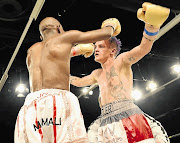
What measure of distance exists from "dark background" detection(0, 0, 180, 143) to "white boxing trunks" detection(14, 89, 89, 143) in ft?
6.05

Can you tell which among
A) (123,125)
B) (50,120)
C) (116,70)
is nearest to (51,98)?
(50,120)

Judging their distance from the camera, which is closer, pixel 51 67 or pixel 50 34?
pixel 51 67

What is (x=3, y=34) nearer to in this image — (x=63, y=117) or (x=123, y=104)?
(x=123, y=104)

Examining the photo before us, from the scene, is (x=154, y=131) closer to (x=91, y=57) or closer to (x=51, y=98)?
(x=51, y=98)

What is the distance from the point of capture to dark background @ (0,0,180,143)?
355cm

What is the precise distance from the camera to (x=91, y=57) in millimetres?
5016

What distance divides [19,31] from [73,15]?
950 millimetres

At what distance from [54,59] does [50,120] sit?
0.46 meters

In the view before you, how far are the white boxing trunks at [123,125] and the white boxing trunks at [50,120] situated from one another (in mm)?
655

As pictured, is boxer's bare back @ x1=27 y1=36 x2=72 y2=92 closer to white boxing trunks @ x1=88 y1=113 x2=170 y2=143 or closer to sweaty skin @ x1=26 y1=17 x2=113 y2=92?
sweaty skin @ x1=26 y1=17 x2=113 y2=92

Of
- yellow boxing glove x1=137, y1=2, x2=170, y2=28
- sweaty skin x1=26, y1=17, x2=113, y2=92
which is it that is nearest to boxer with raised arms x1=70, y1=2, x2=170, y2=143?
yellow boxing glove x1=137, y1=2, x2=170, y2=28

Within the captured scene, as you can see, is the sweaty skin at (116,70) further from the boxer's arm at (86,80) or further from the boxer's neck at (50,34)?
the boxer's neck at (50,34)

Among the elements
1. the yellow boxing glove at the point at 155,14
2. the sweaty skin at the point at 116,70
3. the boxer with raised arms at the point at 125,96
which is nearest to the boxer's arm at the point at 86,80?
the sweaty skin at the point at 116,70

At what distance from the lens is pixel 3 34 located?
404cm
